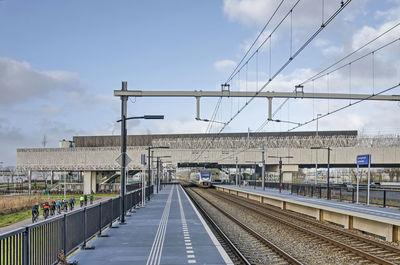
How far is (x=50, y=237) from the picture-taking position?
9641mm

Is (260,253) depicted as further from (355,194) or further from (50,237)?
(355,194)

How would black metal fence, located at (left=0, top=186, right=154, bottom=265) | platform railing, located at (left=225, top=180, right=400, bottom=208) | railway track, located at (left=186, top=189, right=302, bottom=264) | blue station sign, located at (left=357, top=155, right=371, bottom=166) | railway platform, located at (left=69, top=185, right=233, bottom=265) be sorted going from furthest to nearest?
platform railing, located at (left=225, top=180, right=400, bottom=208) → blue station sign, located at (left=357, top=155, right=371, bottom=166) → railway track, located at (left=186, top=189, right=302, bottom=264) → railway platform, located at (left=69, top=185, right=233, bottom=265) → black metal fence, located at (left=0, top=186, right=154, bottom=265)

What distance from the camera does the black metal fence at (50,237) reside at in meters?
7.53

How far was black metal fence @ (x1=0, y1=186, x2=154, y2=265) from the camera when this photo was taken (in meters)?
7.53

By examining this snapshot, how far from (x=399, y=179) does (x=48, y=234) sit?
350ft

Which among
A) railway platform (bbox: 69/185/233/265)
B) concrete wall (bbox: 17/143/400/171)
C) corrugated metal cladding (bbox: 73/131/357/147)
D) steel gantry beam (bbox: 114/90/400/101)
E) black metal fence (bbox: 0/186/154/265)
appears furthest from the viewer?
corrugated metal cladding (bbox: 73/131/357/147)

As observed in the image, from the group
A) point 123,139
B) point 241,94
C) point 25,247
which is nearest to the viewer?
point 25,247

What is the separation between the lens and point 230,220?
25781 millimetres

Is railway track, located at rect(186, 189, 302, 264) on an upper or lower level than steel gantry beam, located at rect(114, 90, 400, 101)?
lower

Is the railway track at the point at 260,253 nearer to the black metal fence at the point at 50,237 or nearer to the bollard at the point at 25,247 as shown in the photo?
the black metal fence at the point at 50,237

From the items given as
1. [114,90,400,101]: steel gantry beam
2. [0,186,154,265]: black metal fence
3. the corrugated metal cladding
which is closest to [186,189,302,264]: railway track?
[0,186,154,265]: black metal fence

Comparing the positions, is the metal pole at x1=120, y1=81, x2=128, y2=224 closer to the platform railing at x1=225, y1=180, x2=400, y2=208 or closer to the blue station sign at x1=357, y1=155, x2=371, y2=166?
the blue station sign at x1=357, y1=155, x2=371, y2=166

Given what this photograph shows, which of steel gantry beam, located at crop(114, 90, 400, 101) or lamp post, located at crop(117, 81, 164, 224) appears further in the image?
steel gantry beam, located at crop(114, 90, 400, 101)

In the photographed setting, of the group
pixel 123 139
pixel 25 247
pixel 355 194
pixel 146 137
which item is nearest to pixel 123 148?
pixel 123 139
